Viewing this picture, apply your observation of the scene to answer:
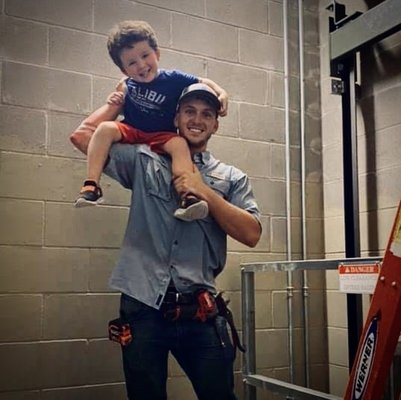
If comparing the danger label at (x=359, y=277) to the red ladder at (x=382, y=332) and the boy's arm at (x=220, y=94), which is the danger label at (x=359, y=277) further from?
the boy's arm at (x=220, y=94)

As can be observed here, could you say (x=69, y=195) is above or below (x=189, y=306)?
above

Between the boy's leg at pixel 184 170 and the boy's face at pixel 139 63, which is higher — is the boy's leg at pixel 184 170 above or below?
below

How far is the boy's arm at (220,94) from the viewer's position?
256 centimetres

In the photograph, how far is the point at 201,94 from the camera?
246cm

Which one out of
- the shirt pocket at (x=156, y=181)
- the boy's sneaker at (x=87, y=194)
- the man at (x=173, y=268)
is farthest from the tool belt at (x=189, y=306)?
the boy's sneaker at (x=87, y=194)

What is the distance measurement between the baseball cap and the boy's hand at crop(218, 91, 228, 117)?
0.09 ft

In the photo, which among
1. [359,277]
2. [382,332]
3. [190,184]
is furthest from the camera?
[190,184]

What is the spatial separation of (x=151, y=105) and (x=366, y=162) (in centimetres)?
99

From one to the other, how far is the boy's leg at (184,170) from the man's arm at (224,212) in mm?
26

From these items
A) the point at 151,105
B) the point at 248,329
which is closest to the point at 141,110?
the point at 151,105

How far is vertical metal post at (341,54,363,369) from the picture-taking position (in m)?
2.53

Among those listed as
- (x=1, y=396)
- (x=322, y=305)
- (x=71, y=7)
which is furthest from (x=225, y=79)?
(x=1, y=396)

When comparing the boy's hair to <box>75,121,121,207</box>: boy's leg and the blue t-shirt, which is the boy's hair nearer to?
the blue t-shirt

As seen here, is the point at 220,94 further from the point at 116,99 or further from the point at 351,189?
the point at 351,189
